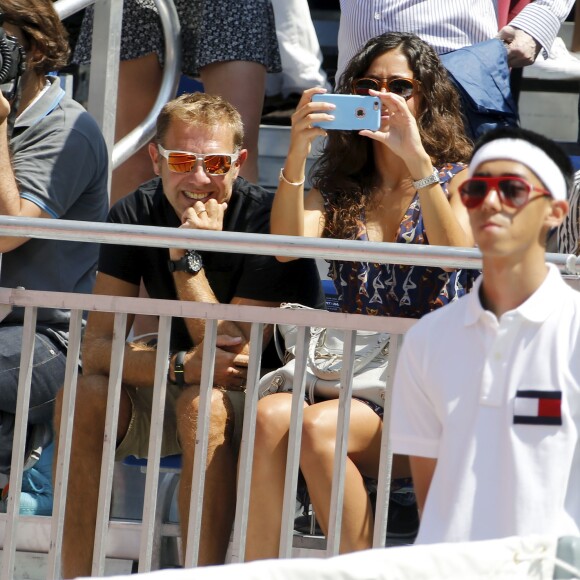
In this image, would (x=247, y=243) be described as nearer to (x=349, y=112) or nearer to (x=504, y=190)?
(x=349, y=112)

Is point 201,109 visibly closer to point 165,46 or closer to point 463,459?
point 165,46

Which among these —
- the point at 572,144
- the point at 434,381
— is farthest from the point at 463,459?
the point at 572,144

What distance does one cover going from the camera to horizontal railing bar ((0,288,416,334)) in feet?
10.2

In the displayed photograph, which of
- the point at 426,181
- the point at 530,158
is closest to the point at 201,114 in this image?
the point at 426,181

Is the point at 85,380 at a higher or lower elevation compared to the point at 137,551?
higher

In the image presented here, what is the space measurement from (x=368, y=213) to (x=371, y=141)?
0.27m

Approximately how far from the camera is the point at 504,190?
87.2 inches

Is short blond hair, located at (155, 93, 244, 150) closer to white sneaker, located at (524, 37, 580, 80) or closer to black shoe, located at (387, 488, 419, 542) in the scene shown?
black shoe, located at (387, 488, 419, 542)

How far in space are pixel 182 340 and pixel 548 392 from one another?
173cm

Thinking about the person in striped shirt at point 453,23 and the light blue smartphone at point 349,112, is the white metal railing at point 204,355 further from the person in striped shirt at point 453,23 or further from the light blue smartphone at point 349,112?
the person in striped shirt at point 453,23

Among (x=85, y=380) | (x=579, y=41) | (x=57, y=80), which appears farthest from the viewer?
(x=579, y=41)

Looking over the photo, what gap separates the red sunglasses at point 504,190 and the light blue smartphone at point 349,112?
4.41ft

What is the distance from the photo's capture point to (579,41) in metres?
5.27

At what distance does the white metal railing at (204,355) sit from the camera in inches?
118
